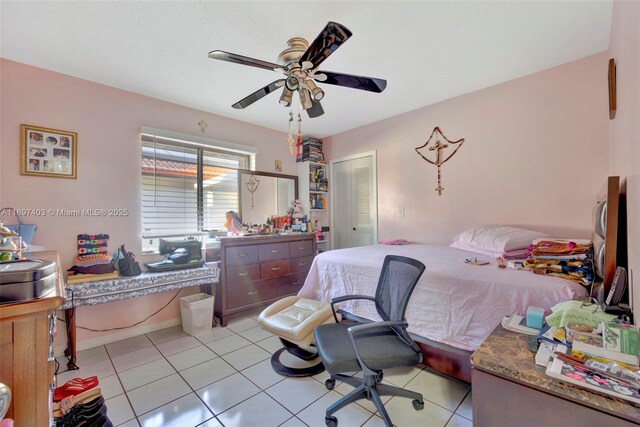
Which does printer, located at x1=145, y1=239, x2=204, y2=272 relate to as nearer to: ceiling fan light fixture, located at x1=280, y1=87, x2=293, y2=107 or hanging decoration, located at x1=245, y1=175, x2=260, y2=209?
hanging decoration, located at x1=245, y1=175, x2=260, y2=209

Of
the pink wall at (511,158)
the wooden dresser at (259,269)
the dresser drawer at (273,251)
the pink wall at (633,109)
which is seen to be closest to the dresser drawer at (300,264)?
the wooden dresser at (259,269)

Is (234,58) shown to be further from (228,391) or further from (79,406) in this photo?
(228,391)

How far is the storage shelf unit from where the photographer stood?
14.3 feet

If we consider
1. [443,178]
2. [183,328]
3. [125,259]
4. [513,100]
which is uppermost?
[513,100]

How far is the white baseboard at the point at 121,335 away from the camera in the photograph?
253 cm

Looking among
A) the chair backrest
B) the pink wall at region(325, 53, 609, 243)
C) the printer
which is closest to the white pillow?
the pink wall at region(325, 53, 609, 243)

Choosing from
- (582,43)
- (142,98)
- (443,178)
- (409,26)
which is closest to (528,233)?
(443,178)

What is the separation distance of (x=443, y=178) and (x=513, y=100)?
3.33 ft

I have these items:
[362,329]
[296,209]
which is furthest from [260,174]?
[362,329]

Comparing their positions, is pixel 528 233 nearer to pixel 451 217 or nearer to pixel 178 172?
pixel 451 217

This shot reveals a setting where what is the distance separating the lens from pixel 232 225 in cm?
348

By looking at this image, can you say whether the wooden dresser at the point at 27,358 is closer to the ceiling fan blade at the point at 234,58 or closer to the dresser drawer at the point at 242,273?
the ceiling fan blade at the point at 234,58

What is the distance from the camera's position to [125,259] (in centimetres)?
258

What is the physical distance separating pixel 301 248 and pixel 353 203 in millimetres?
1153
